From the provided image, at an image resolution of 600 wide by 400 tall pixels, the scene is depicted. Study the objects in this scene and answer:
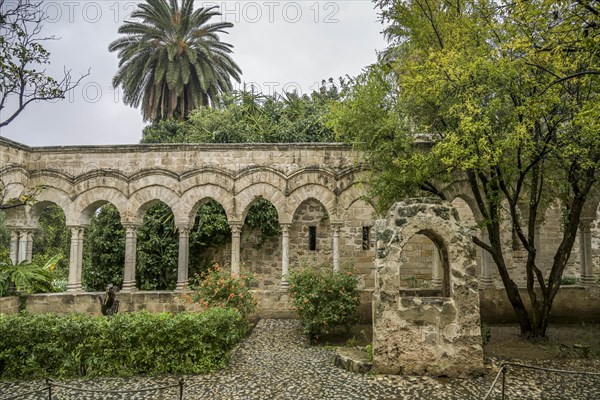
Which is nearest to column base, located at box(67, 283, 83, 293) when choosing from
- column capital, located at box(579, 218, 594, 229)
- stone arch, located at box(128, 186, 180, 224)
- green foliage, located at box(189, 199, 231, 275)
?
stone arch, located at box(128, 186, 180, 224)

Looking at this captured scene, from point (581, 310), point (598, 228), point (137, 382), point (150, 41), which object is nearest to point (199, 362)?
point (137, 382)

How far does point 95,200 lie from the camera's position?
1081cm

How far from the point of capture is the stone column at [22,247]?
1069 cm

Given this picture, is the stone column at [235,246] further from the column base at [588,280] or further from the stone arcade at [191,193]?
the column base at [588,280]

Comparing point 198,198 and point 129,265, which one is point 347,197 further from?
point 129,265

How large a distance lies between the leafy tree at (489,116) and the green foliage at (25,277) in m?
8.24

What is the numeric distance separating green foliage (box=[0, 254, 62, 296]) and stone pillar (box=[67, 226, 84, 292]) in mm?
551

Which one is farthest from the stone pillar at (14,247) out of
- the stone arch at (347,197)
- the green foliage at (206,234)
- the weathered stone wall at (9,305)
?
the stone arch at (347,197)

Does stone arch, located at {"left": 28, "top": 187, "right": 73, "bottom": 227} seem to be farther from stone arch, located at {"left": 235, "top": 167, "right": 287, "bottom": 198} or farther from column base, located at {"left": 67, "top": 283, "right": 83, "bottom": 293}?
stone arch, located at {"left": 235, "top": 167, "right": 287, "bottom": 198}

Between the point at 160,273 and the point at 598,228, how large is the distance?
47.4 feet

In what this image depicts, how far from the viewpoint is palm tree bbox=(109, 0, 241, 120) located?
715 inches

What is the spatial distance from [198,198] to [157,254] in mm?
3503

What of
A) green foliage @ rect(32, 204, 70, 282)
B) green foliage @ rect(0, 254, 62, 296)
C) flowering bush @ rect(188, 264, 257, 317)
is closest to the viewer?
flowering bush @ rect(188, 264, 257, 317)

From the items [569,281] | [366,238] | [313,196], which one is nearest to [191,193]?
[313,196]
